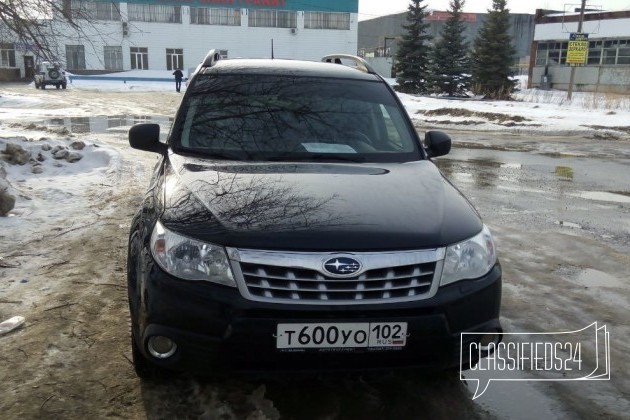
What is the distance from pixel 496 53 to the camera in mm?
36000

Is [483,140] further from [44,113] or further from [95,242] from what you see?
[44,113]

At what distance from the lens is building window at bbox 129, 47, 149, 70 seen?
60188mm

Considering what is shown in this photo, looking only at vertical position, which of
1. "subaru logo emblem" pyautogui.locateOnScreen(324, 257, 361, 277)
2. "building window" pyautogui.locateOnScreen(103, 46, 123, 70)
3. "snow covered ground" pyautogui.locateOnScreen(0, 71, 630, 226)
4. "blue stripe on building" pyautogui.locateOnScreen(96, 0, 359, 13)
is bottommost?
"snow covered ground" pyautogui.locateOnScreen(0, 71, 630, 226)

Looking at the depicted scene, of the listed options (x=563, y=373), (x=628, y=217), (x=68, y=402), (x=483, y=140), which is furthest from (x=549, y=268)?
(x=483, y=140)

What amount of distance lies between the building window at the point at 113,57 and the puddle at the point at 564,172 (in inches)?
2214

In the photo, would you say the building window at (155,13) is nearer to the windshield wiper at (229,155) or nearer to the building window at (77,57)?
the building window at (77,57)

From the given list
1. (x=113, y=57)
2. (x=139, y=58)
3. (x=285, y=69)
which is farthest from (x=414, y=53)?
(x=285, y=69)

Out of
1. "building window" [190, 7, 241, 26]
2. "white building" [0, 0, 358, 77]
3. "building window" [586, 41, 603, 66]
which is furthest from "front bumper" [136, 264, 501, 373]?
"building window" [190, 7, 241, 26]

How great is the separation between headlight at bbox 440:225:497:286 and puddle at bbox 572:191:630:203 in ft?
20.6

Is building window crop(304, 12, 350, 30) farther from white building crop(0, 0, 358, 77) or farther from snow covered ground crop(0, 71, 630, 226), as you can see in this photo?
snow covered ground crop(0, 71, 630, 226)

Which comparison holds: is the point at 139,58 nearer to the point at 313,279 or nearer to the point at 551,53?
the point at 551,53

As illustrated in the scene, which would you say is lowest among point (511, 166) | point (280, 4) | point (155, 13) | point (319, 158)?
point (511, 166)

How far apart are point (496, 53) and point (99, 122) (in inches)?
1028

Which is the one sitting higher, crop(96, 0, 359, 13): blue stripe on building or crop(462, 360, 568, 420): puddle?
crop(96, 0, 359, 13): blue stripe on building
